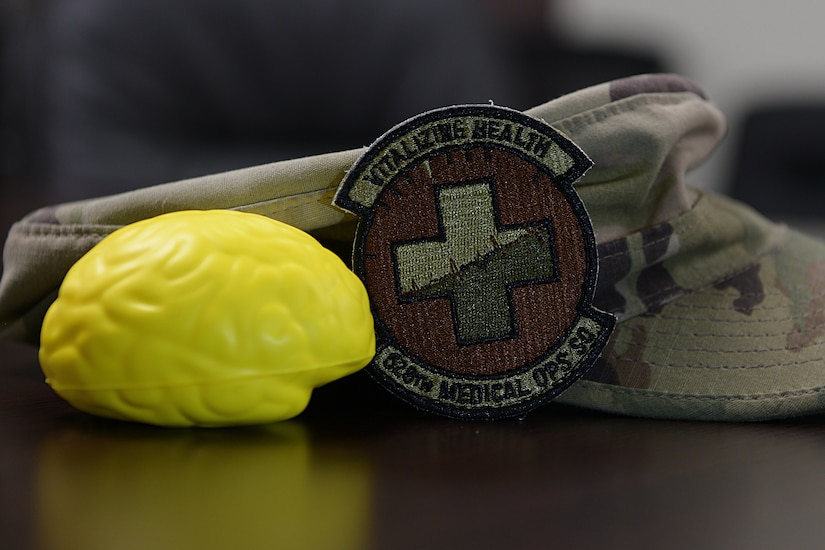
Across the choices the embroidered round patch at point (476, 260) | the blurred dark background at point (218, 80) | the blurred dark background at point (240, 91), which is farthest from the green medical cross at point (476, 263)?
the blurred dark background at point (218, 80)

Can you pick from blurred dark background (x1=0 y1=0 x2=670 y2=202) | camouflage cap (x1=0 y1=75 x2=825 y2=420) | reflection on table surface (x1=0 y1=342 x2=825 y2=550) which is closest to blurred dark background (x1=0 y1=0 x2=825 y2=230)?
blurred dark background (x1=0 y1=0 x2=670 y2=202)

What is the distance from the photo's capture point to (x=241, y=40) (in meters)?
1.65

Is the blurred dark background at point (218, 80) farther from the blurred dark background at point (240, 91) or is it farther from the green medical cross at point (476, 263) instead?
the green medical cross at point (476, 263)

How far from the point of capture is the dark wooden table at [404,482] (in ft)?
0.97

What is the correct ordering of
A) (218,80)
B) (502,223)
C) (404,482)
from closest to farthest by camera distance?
(404,482) → (502,223) → (218,80)

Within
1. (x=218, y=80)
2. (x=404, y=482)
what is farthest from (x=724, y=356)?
(x=218, y=80)

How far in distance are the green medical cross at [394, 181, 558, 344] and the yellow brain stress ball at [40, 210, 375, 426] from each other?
0.06 metres

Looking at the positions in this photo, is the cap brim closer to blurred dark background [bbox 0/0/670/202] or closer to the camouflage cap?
the camouflage cap

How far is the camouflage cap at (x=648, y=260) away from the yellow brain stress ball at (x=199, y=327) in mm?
56

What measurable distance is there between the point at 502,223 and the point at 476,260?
22 millimetres

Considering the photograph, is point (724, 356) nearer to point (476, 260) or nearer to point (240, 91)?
point (476, 260)

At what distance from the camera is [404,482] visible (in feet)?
1.12

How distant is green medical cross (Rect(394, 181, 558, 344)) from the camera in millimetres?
442

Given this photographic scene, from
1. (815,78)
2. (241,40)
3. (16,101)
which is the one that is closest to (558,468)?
(241,40)
